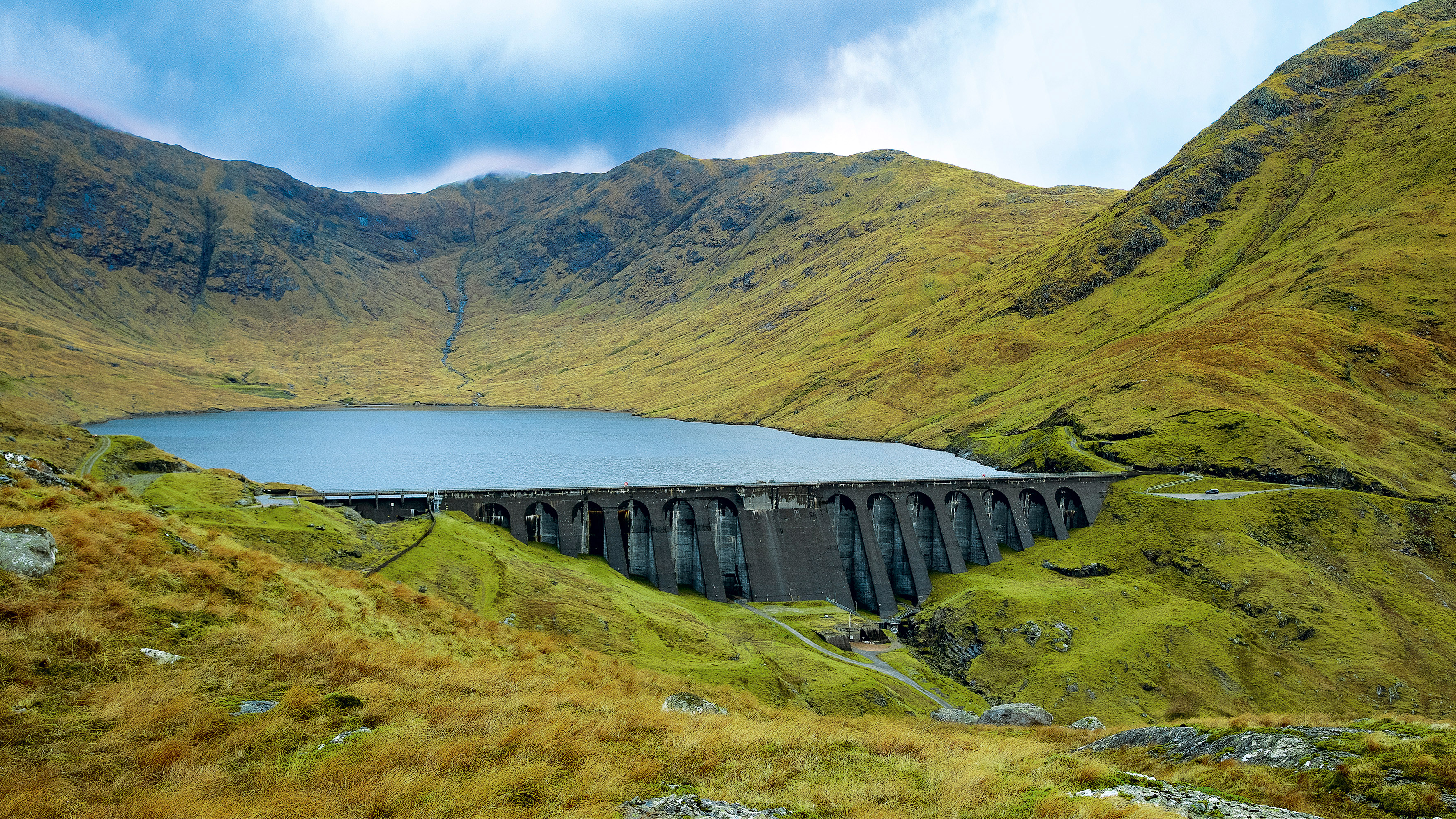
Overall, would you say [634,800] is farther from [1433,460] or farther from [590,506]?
[1433,460]

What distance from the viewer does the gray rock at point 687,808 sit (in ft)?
43.1

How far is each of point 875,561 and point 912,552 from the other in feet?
21.3

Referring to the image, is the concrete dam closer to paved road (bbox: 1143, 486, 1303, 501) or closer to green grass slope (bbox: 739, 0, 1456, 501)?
paved road (bbox: 1143, 486, 1303, 501)

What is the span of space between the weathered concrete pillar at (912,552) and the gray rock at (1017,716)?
48076 millimetres

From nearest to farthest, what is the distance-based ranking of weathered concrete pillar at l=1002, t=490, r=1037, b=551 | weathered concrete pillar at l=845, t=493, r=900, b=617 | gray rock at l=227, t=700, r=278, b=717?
gray rock at l=227, t=700, r=278, b=717 → weathered concrete pillar at l=845, t=493, r=900, b=617 → weathered concrete pillar at l=1002, t=490, r=1037, b=551

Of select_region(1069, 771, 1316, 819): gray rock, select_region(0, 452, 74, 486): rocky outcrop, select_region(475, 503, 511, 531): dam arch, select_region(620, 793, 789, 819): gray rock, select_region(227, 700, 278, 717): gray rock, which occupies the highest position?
select_region(0, 452, 74, 486): rocky outcrop

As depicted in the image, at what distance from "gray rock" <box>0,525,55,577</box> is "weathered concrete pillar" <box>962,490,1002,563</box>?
315 feet

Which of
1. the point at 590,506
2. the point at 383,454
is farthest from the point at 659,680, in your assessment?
the point at 383,454

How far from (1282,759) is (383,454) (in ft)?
572

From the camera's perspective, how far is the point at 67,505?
72.7 feet

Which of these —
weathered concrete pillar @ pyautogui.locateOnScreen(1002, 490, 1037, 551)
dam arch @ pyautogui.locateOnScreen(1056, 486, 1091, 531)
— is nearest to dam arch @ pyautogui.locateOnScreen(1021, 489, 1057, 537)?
weathered concrete pillar @ pyautogui.locateOnScreen(1002, 490, 1037, 551)

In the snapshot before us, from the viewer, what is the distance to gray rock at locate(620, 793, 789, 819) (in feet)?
43.1

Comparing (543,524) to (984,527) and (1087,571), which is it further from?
(1087,571)

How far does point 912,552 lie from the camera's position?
94.5 m
